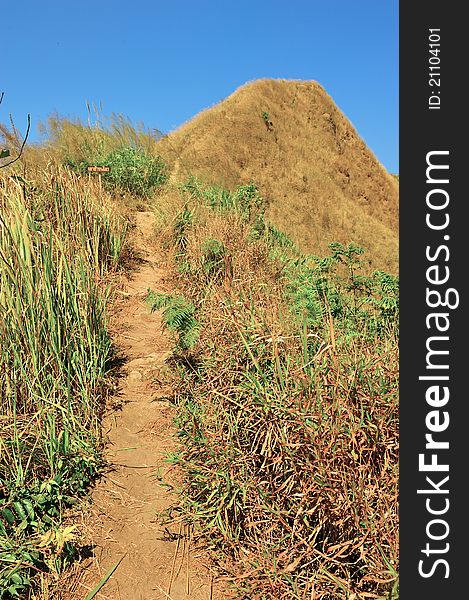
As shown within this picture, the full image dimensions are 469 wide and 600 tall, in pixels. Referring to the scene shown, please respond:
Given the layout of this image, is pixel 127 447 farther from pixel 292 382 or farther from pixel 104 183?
pixel 104 183

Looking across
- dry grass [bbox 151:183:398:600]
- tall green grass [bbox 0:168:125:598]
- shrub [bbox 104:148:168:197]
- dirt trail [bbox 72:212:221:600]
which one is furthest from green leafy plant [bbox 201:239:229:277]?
shrub [bbox 104:148:168:197]

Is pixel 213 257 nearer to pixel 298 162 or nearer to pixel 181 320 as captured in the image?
pixel 181 320

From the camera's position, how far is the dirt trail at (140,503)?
104 inches

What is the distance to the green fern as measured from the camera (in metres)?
4.01

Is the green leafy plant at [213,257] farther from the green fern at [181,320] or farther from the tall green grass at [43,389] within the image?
the tall green grass at [43,389]

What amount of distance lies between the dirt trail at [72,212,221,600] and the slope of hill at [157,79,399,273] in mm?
9820

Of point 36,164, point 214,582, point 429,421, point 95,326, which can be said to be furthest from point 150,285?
point 429,421

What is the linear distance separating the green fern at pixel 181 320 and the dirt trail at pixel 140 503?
0.33m

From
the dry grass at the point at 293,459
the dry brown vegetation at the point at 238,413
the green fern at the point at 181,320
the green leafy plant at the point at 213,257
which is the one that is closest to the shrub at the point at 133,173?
the dry brown vegetation at the point at 238,413

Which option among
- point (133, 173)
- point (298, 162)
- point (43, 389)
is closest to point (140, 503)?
point (43, 389)

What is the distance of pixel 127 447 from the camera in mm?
3521

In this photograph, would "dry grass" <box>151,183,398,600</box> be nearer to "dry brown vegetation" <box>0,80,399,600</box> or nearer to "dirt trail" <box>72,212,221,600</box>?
"dry brown vegetation" <box>0,80,399,600</box>

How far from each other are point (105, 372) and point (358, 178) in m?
20.6

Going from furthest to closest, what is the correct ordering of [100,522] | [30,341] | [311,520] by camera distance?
[30,341] → [100,522] → [311,520]
